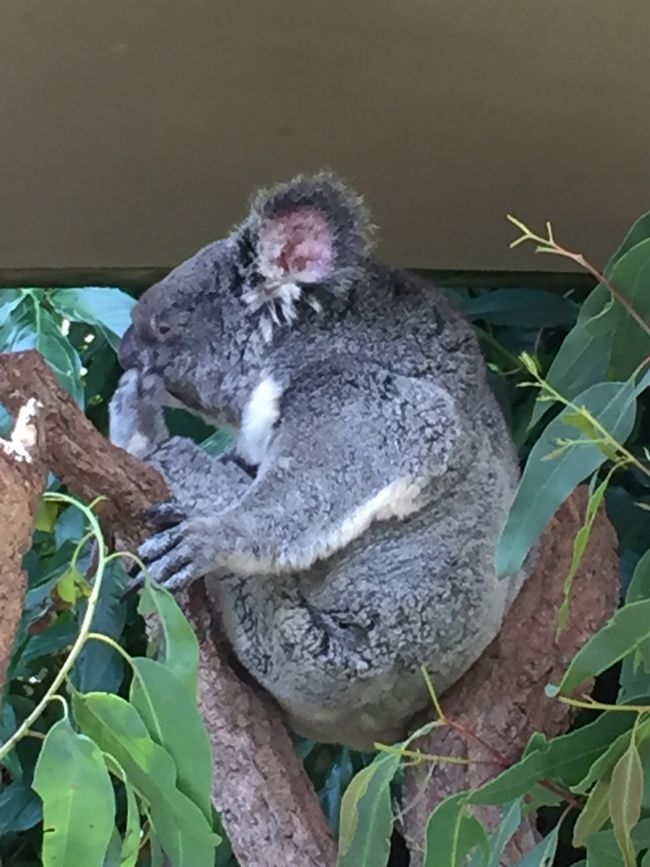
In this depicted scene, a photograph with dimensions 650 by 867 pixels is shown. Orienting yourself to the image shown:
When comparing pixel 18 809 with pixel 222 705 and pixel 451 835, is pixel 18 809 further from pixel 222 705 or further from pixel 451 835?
pixel 451 835

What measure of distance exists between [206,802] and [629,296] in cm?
63

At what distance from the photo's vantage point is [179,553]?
3.93 ft

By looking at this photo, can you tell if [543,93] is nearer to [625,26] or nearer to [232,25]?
[625,26]

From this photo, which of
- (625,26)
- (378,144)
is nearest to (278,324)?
(378,144)

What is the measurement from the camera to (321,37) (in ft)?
4.46

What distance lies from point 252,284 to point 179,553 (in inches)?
18.5

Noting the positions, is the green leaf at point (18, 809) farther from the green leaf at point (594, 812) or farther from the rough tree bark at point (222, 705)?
the green leaf at point (594, 812)

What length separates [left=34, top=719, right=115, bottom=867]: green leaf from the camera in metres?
0.87

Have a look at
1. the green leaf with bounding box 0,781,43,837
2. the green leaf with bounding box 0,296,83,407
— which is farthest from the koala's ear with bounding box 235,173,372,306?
the green leaf with bounding box 0,781,43,837

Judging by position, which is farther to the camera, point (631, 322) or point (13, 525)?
point (631, 322)

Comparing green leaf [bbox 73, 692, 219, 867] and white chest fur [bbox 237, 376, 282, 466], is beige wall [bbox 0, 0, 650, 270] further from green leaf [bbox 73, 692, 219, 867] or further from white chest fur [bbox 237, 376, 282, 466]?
green leaf [bbox 73, 692, 219, 867]

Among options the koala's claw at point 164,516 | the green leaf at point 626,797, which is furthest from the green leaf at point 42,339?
the green leaf at point 626,797

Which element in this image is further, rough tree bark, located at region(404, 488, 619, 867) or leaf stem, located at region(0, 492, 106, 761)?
rough tree bark, located at region(404, 488, 619, 867)

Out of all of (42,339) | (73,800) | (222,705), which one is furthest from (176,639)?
(42,339)
